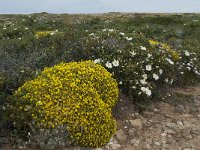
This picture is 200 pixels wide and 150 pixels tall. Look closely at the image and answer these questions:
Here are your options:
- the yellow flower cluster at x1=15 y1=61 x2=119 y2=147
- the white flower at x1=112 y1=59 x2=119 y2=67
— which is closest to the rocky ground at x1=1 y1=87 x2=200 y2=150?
the yellow flower cluster at x1=15 y1=61 x2=119 y2=147

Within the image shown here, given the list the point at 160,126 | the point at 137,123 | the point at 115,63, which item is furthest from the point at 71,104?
the point at 115,63

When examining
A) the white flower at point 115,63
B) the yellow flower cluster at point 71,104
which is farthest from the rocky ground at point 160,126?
the white flower at point 115,63

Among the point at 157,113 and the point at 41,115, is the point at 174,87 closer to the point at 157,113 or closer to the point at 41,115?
the point at 157,113

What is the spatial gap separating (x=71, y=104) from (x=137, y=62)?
2513 millimetres

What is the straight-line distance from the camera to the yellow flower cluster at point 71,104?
6121 mm

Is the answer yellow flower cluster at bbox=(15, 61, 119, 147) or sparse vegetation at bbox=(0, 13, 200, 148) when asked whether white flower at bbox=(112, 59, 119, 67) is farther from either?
yellow flower cluster at bbox=(15, 61, 119, 147)

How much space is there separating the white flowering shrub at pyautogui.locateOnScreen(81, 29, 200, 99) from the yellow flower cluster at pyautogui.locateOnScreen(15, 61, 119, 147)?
1138 millimetres

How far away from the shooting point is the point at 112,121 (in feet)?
22.0

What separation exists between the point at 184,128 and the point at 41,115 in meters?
2.53

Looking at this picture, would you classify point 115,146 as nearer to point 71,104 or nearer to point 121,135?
point 121,135

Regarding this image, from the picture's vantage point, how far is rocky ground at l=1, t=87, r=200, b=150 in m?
6.70

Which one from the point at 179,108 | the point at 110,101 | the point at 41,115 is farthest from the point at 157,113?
the point at 41,115

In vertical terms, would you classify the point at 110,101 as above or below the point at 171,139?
above

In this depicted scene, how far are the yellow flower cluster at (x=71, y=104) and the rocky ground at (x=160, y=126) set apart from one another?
0.84 ft
